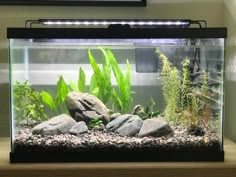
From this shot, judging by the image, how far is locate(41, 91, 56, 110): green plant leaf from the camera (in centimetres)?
129

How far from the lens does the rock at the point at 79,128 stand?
4.19 feet

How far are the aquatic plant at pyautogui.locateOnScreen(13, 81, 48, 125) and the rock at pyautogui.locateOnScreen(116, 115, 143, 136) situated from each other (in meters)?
0.24

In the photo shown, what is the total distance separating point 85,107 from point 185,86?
31 cm

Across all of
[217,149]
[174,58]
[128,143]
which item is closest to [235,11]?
[174,58]

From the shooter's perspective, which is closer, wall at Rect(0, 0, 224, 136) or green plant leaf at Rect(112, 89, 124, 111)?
green plant leaf at Rect(112, 89, 124, 111)

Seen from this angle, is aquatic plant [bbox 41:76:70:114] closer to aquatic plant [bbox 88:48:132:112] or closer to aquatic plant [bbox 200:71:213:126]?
aquatic plant [bbox 88:48:132:112]

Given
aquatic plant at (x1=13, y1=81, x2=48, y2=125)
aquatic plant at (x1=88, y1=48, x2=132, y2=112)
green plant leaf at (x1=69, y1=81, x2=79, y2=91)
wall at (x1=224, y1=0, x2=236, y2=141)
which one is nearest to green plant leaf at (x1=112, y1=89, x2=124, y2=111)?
aquatic plant at (x1=88, y1=48, x2=132, y2=112)

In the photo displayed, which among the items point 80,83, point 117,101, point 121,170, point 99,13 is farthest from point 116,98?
point 99,13

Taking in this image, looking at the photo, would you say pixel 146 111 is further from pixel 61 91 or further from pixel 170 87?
pixel 61 91

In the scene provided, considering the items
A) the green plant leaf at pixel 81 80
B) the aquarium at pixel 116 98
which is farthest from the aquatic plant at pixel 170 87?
the green plant leaf at pixel 81 80

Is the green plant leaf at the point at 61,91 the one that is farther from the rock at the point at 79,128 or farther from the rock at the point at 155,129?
the rock at the point at 155,129

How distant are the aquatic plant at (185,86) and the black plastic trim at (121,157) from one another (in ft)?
0.49

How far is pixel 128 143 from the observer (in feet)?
4.18

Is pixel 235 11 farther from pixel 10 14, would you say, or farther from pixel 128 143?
pixel 10 14
